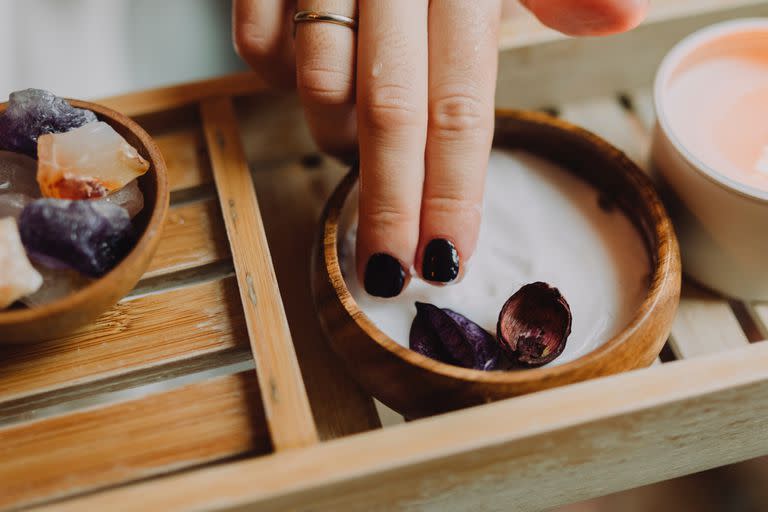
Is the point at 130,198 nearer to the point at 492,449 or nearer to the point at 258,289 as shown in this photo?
the point at 258,289

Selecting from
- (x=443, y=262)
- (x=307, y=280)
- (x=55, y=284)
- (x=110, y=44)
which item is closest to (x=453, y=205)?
(x=443, y=262)

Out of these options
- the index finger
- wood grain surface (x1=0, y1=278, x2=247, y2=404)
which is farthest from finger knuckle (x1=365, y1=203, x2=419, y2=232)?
wood grain surface (x1=0, y1=278, x2=247, y2=404)

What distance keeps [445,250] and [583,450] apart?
0.15 m

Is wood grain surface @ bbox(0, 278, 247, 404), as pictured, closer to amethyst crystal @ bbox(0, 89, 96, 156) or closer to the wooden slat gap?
the wooden slat gap

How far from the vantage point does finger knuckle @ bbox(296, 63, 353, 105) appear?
20.2 inches

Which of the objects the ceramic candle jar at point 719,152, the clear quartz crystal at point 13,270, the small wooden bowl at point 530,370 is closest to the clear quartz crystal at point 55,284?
the clear quartz crystal at point 13,270

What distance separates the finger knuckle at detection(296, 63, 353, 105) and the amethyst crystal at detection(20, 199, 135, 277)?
17cm

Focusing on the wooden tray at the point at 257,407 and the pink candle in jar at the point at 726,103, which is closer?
the wooden tray at the point at 257,407

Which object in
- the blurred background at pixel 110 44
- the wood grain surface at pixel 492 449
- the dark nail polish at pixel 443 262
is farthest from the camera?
the blurred background at pixel 110 44

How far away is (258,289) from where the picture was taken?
1.55 feet

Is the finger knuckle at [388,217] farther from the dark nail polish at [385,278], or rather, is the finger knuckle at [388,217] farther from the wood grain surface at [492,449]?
the wood grain surface at [492,449]

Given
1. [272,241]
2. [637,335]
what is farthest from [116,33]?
[637,335]

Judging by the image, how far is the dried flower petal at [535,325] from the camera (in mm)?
448

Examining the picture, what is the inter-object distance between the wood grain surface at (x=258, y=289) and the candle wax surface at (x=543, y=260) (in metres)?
0.06
